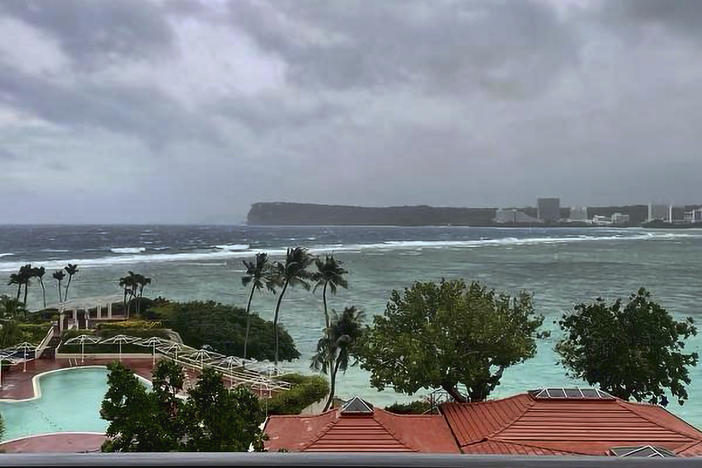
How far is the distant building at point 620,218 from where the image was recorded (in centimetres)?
546

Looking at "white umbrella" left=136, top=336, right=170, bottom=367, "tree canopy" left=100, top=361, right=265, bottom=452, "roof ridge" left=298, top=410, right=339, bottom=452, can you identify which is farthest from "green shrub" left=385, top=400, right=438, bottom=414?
"tree canopy" left=100, top=361, right=265, bottom=452

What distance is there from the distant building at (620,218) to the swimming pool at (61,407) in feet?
17.7

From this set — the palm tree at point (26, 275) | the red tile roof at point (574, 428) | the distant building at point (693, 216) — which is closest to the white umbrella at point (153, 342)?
the palm tree at point (26, 275)

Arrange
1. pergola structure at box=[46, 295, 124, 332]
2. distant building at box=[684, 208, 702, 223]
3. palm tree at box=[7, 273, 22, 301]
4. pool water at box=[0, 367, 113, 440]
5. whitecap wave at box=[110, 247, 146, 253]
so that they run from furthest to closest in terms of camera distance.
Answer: whitecap wave at box=[110, 247, 146, 253]
pergola structure at box=[46, 295, 124, 332]
palm tree at box=[7, 273, 22, 301]
distant building at box=[684, 208, 702, 223]
pool water at box=[0, 367, 113, 440]

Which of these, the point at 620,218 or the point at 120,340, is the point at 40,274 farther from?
the point at 620,218

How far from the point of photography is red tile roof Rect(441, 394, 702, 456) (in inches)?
139

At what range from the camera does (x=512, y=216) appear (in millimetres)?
6250

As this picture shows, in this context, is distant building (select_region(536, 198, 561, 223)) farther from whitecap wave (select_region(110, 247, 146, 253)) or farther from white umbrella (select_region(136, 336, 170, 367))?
whitecap wave (select_region(110, 247, 146, 253))

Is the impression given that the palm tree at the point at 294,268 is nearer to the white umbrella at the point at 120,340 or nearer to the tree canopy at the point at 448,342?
the tree canopy at the point at 448,342

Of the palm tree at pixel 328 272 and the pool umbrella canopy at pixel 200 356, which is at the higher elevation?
the palm tree at pixel 328 272

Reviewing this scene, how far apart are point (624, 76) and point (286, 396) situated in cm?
475

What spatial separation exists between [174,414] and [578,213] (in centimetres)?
480

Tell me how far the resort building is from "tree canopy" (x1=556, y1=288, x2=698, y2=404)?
3.81ft

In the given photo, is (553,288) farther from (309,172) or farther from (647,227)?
(309,172)
